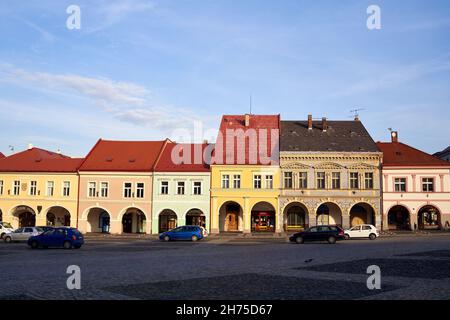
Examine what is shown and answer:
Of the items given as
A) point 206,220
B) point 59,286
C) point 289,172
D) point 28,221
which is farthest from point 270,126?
point 59,286

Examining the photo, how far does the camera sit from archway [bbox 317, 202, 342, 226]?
48478mm

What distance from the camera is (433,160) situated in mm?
48406

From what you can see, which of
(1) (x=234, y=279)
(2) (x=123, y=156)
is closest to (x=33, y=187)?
(2) (x=123, y=156)

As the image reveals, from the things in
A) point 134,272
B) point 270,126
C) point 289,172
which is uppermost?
point 270,126

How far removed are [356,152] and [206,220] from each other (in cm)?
1641

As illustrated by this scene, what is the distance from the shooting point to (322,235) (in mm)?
35594

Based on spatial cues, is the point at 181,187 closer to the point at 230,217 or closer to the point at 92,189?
the point at 230,217

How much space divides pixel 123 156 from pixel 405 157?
29.7m

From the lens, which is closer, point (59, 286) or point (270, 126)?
point (59, 286)

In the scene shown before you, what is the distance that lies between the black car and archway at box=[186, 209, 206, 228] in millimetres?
14855

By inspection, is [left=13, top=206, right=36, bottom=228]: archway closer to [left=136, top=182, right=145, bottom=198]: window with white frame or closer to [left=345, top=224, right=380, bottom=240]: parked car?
[left=136, top=182, right=145, bottom=198]: window with white frame

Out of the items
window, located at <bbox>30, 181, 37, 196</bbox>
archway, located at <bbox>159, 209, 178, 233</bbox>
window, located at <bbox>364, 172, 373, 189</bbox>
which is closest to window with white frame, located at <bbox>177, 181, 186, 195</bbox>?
archway, located at <bbox>159, 209, 178, 233</bbox>
